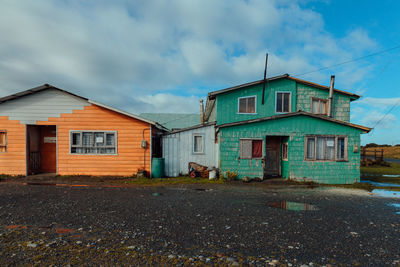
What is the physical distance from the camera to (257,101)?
15391 mm

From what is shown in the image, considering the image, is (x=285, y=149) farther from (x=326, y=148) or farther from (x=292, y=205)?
(x=292, y=205)

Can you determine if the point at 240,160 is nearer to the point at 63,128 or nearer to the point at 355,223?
the point at 355,223

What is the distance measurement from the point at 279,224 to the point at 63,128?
13.1m

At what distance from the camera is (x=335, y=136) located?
39.7 ft

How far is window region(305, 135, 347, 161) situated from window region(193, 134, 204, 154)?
6567mm

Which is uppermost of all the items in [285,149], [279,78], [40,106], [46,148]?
[279,78]

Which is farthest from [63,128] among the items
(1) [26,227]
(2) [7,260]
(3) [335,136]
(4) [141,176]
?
(3) [335,136]

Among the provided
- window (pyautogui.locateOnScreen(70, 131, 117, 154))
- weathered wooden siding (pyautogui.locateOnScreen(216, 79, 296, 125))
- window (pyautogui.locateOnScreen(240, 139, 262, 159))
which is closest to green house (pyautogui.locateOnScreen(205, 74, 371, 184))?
window (pyautogui.locateOnScreen(240, 139, 262, 159))

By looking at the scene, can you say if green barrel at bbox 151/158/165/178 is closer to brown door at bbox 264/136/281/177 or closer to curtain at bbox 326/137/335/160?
brown door at bbox 264/136/281/177

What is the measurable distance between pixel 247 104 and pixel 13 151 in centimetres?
1594

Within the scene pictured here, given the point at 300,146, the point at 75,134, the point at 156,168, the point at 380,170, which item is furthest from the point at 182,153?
the point at 380,170

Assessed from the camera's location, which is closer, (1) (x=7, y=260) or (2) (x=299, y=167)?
(1) (x=7, y=260)

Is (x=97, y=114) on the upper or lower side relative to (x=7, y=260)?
upper

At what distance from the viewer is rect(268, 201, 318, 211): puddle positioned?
22.6 ft
